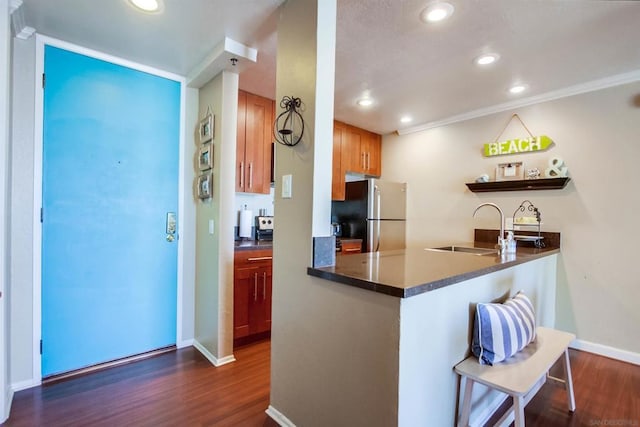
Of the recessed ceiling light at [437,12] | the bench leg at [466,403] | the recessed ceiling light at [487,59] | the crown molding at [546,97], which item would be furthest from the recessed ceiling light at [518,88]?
the bench leg at [466,403]

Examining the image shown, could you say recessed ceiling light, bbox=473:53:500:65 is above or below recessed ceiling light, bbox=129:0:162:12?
below

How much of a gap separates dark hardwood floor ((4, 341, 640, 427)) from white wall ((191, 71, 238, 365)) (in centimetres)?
21

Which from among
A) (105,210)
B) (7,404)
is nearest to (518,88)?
(105,210)

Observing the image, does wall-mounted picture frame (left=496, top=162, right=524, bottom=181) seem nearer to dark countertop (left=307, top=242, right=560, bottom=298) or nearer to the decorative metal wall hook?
dark countertop (left=307, top=242, right=560, bottom=298)

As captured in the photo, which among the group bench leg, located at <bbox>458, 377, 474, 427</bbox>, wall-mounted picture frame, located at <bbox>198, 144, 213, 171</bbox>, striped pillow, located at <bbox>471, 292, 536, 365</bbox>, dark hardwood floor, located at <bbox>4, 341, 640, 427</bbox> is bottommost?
dark hardwood floor, located at <bbox>4, 341, 640, 427</bbox>

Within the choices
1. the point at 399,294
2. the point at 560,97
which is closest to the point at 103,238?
the point at 399,294

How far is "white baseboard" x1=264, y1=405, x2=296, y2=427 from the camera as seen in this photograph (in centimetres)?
164

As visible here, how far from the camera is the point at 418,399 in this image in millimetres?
1207

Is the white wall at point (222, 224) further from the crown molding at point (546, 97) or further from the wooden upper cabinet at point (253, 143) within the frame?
the crown molding at point (546, 97)

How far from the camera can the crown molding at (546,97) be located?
98.6 inches

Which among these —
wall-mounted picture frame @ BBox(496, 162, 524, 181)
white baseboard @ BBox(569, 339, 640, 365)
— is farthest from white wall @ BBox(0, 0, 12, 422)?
white baseboard @ BBox(569, 339, 640, 365)

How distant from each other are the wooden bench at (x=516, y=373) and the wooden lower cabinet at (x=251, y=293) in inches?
70.0

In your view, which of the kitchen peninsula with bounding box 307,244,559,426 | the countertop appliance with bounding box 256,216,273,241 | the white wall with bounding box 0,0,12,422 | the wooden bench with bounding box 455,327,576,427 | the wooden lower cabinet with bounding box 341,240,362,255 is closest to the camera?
the kitchen peninsula with bounding box 307,244,559,426

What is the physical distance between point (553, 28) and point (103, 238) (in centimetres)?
335
